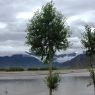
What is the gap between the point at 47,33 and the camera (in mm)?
40375

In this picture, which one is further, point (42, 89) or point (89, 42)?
point (42, 89)

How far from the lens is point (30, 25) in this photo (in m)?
41.2

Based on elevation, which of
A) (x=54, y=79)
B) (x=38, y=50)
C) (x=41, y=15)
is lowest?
(x=54, y=79)

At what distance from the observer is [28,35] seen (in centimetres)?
4119

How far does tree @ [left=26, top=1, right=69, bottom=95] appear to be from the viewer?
4047 centimetres

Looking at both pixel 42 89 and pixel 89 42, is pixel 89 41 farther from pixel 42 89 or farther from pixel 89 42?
pixel 42 89

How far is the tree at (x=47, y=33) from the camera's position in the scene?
133 feet

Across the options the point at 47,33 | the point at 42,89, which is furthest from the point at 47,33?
the point at 42,89

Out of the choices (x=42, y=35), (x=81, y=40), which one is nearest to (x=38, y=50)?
(x=42, y=35)

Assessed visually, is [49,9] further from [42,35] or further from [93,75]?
[93,75]

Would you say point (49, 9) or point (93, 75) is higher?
point (49, 9)

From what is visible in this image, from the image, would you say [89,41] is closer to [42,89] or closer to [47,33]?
[47,33]

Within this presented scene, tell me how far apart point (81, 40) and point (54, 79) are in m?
4.00

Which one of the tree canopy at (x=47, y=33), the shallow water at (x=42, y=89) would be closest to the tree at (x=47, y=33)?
the tree canopy at (x=47, y=33)
